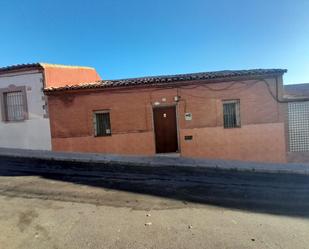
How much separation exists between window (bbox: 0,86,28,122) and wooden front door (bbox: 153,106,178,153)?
663 centimetres

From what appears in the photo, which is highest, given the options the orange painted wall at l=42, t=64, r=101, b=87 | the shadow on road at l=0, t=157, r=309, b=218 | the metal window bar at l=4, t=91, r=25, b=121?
the orange painted wall at l=42, t=64, r=101, b=87

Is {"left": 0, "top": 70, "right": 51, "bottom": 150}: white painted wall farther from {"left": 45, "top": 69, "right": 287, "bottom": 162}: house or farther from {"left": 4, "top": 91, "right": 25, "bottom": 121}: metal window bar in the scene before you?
{"left": 45, "top": 69, "right": 287, "bottom": 162}: house

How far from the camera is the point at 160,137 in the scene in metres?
11.5

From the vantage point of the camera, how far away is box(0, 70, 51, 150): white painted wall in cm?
1174

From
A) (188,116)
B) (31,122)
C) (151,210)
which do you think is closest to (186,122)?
(188,116)

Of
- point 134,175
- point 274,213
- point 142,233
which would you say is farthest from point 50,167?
point 274,213

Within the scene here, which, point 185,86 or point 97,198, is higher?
point 185,86

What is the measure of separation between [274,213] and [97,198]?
3.62m

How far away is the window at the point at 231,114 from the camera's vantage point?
11.0 metres

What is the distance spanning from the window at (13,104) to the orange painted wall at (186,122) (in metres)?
1.83

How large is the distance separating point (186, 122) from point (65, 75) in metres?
7.15

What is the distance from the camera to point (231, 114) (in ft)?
36.3

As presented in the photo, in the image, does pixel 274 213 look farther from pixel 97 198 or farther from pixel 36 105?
pixel 36 105

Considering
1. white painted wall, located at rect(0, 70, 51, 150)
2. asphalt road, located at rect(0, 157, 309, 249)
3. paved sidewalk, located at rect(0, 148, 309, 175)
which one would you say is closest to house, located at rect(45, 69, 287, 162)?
white painted wall, located at rect(0, 70, 51, 150)
